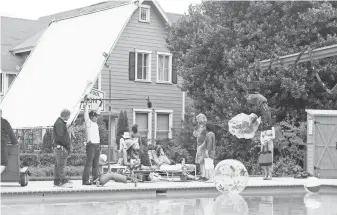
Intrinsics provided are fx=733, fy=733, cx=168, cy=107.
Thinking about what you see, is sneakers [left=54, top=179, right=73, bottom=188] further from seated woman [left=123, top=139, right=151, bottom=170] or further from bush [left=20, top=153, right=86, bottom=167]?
bush [left=20, top=153, right=86, bottom=167]

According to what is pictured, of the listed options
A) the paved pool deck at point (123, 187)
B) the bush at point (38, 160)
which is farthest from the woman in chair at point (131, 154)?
the bush at point (38, 160)

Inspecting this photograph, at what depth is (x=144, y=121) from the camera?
119 feet

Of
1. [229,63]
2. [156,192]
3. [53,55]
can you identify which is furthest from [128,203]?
[53,55]

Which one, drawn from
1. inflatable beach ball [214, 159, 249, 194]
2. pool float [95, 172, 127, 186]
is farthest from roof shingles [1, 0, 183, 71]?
inflatable beach ball [214, 159, 249, 194]

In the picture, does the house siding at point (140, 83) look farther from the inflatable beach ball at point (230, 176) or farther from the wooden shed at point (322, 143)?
the inflatable beach ball at point (230, 176)

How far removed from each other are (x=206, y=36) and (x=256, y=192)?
10.4 meters

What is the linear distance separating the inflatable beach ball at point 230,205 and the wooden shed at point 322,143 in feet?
22.0

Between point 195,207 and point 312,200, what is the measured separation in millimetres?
3519

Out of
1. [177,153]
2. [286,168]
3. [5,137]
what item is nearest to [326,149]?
[286,168]

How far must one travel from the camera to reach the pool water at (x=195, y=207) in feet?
46.1

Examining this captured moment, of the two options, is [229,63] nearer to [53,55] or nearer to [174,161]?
[174,161]

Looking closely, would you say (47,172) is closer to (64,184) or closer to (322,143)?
(64,184)

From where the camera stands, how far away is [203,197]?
17.8 m

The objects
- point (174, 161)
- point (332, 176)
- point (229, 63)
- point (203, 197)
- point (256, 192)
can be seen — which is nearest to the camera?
point (203, 197)
